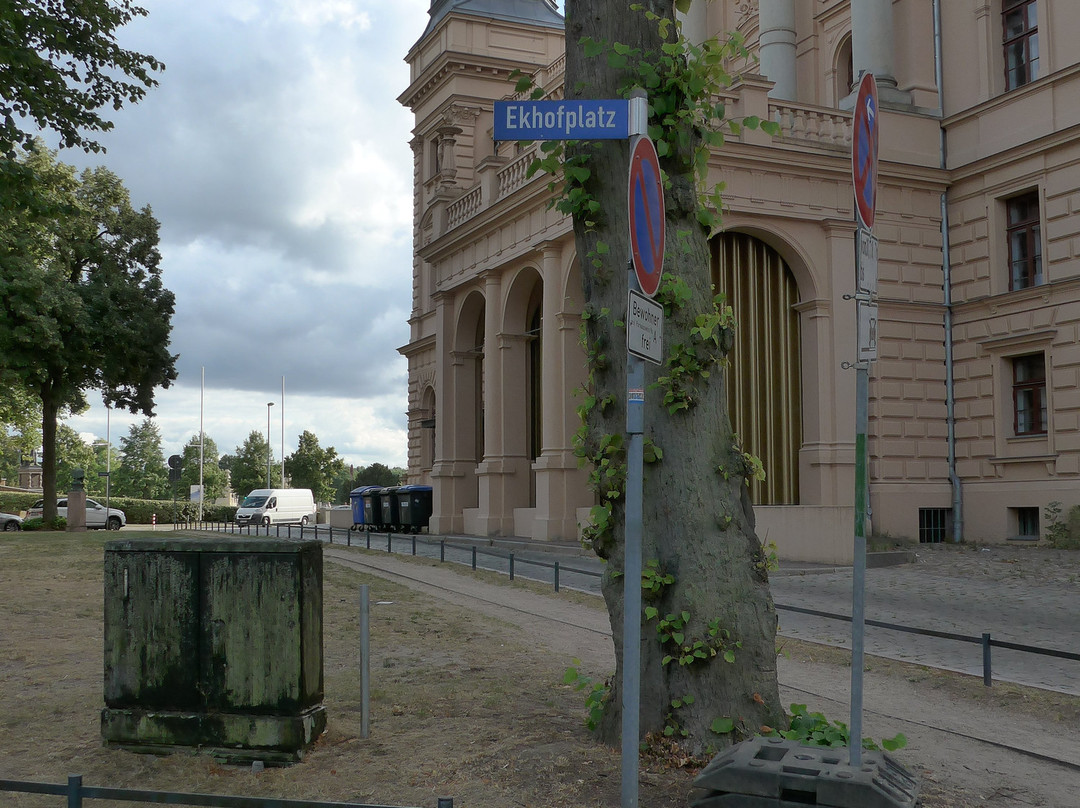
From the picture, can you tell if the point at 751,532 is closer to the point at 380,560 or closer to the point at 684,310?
the point at 684,310

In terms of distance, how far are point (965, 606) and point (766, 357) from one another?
1079cm

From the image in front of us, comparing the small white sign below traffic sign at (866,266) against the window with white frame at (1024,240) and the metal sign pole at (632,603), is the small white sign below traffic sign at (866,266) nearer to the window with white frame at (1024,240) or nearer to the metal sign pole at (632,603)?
the metal sign pole at (632,603)

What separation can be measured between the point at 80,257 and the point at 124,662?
35.7 meters

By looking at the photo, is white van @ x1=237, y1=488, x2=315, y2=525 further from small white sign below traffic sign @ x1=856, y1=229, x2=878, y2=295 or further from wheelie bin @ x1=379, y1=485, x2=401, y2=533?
small white sign below traffic sign @ x1=856, y1=229, x2=878, y2=295

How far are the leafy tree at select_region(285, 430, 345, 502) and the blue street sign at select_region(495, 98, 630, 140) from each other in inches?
3315

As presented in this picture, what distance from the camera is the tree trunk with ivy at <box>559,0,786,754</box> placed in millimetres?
5637

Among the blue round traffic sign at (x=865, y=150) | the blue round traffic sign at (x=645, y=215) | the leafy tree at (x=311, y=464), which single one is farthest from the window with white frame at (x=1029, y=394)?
the leafy tree at (x=311, y=464)

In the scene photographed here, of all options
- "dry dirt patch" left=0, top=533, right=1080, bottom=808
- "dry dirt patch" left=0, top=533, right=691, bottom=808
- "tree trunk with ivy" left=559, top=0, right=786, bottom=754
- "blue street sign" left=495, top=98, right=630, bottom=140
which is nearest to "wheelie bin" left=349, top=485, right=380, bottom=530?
"dry dirt patch" left=0, top=533, right=1080, bottom=808

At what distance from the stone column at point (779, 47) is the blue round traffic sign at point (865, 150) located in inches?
976

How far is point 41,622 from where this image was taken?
37.5ft

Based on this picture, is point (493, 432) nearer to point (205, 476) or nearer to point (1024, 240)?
point (1024, 240)

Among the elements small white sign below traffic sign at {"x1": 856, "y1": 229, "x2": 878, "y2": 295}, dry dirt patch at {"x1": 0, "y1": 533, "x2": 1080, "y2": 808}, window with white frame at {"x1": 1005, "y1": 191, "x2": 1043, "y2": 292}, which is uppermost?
window with white frame at {"x1": 1005, "y1": 191, "x2": 1043, "y2": 292}

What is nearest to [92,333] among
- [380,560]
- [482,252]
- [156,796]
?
[482,252]

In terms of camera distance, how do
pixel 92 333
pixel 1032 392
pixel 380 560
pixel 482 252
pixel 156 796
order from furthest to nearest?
Result: pixel 92 333
pixel 482 252
pixel 1032 392
pixel 380 560
pixel 156 796
